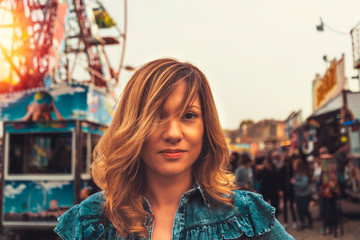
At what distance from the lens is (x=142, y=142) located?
4.67 ft

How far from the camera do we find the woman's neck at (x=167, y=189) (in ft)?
5.03

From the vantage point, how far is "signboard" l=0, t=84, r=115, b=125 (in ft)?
26.4

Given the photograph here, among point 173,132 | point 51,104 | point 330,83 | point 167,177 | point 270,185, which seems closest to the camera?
point 173,132

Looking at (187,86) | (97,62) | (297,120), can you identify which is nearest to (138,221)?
(187,86)

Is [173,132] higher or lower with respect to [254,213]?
higher

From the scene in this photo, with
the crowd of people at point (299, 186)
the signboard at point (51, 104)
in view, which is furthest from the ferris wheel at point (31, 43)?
the crowd of people at point (299, 186)

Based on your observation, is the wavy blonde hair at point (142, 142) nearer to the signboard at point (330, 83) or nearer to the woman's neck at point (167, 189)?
the woman's neck at point (167, 189)

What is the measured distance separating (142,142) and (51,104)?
23.9 feet

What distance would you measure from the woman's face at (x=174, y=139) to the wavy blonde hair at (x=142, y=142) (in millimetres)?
28

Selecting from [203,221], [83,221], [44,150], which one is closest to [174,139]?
[203,221]

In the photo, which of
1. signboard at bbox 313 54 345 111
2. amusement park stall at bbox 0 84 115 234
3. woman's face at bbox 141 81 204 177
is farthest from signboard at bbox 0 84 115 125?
signboard at bbox 313 54 345 111

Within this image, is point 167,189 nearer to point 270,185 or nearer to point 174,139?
point 174,139

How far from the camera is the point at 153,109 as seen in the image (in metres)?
1.43

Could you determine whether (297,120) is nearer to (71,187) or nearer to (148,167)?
(71,187)
